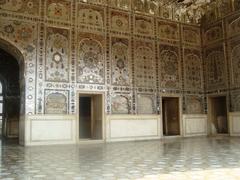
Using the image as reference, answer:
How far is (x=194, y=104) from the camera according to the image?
11539 mm

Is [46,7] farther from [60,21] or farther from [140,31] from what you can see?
[140,31]

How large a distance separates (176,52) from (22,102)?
616cm

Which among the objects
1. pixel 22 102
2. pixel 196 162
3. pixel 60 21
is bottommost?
pixel 196 162

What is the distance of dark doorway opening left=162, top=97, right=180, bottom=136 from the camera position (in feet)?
37.3

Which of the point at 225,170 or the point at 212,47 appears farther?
the point at 212,47

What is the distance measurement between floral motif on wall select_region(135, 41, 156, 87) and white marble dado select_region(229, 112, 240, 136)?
3134 millimetres

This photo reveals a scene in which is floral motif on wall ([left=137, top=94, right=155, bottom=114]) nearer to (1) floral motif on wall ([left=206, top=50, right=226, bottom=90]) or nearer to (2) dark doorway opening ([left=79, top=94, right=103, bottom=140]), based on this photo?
(2) dark doorway opening ([left=79, top=94, right=103, bottom=140])

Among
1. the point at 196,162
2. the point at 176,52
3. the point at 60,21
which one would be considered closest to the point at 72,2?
the point at 60,21

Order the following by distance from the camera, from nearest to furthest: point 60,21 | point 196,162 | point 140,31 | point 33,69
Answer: point 196,162 < point 33,69 < point 60,21 < point 140,31

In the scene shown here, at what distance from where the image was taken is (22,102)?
8.70m

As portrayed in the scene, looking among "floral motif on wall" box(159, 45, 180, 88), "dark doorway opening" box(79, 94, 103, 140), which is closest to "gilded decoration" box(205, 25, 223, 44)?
"floral motif on wall" box(159, 45, 180, 88)

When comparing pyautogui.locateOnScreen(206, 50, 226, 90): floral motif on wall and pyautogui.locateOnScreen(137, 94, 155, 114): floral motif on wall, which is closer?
pyautogui.locateOnScreen(137, 94, 155, 114): floral motif on wall

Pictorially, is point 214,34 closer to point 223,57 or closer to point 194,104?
point 223,57

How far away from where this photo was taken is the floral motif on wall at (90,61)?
9.36 m
